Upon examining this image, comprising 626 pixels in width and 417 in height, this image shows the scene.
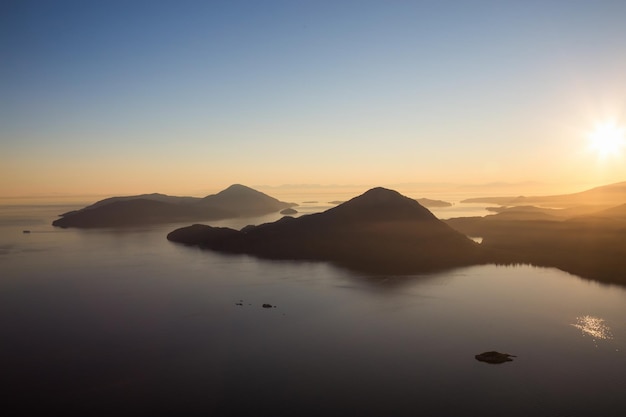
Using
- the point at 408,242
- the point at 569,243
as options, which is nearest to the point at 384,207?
the point at 408,242

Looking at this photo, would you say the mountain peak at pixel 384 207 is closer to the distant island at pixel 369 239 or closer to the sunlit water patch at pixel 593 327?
the distant island at pixel 369 239

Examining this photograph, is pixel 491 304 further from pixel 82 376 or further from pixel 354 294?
pixel 82 376

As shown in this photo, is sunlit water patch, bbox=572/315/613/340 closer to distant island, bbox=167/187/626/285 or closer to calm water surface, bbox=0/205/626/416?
calm water surface, bbox=0/205/626/416

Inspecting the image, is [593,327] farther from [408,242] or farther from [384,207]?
[384,207]

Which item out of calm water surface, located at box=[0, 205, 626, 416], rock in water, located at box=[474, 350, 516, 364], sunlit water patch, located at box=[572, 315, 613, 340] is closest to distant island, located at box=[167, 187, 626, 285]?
calm water surface, located at box=[0, 205, 626, 416]

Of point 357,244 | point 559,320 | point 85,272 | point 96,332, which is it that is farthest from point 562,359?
point 85,272
